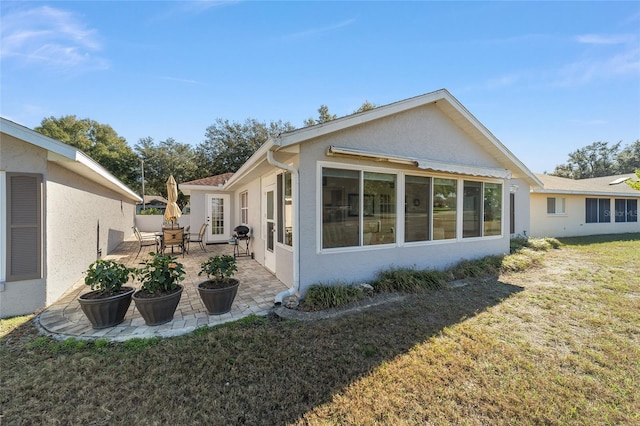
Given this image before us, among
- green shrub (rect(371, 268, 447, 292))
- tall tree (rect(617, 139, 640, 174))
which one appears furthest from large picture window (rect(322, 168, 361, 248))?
tall tree (rect(617, 139, 640, 174))

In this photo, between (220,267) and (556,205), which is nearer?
(220,267)

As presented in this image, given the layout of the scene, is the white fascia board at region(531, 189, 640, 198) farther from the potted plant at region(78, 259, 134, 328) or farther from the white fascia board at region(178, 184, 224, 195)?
the potted plant at region(78, 259, 134, 328)

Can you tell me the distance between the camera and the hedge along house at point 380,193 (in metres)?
5.70

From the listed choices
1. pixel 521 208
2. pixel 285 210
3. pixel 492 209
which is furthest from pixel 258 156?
pixel 521 208

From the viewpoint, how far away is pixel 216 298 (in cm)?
482

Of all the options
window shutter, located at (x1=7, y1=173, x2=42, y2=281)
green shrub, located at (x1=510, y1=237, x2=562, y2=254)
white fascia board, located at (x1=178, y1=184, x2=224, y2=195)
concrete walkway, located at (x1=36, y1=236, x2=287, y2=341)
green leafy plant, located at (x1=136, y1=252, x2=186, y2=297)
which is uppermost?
white fascia board, located at (x1=178, y1=184, x2=224, y2=195)

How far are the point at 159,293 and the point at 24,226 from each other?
3.23m

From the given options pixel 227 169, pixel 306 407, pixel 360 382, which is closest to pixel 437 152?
pixel 360 382

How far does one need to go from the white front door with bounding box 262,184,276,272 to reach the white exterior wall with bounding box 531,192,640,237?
16.3 meters

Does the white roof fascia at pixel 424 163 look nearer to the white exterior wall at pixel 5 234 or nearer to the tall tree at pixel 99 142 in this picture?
the white exterior wall at pixel 5 234

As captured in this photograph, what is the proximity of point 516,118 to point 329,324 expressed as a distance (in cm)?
1462

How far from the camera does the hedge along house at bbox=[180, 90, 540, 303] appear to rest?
5.70 metres

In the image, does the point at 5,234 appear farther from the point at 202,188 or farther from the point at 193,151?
the point at 193,151

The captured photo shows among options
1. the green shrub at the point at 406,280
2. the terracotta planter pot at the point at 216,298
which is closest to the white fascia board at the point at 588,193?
the green shrub at the point at 406,280
